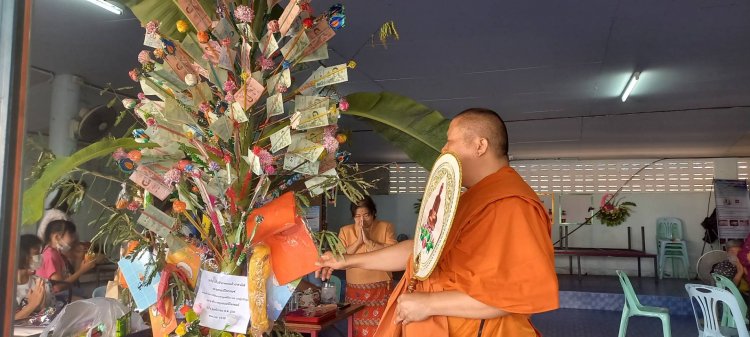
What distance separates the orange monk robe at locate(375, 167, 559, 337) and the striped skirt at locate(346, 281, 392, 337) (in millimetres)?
2548

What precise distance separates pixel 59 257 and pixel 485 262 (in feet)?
11.6

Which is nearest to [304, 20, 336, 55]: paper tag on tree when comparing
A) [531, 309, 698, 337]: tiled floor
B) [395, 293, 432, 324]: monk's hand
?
[395, 293, 432, 324]: monk's hand

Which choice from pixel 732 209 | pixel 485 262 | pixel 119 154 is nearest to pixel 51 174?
pixel 119 154

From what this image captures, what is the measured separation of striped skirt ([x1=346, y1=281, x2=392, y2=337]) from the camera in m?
4.09

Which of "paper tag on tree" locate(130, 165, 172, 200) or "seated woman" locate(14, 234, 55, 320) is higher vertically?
"paper tag on tree" locate(130, 165, 172, 200)

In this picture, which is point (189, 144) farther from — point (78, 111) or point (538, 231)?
point (78, 111)

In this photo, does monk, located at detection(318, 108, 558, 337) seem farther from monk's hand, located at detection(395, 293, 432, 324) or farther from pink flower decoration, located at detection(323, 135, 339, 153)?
pink flower decoration, located at detection(323, 135, 339, 153)

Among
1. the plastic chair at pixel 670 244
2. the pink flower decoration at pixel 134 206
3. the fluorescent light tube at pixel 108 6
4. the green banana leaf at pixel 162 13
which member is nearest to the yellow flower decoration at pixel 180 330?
the pink flower decoration at pixel 134 206

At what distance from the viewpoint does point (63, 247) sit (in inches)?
153

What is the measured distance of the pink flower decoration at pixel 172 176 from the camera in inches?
47.1

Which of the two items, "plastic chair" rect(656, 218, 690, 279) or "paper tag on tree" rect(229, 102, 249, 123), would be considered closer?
"paper tag on tree" rect(229, 102, 249, 123)

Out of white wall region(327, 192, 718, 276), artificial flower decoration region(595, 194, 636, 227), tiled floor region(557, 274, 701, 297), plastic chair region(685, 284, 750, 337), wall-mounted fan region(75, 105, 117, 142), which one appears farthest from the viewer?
white wall region(327, 192, 718, 276)

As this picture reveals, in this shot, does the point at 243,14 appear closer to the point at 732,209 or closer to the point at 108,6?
the point at 108,6

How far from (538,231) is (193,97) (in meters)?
0.92
